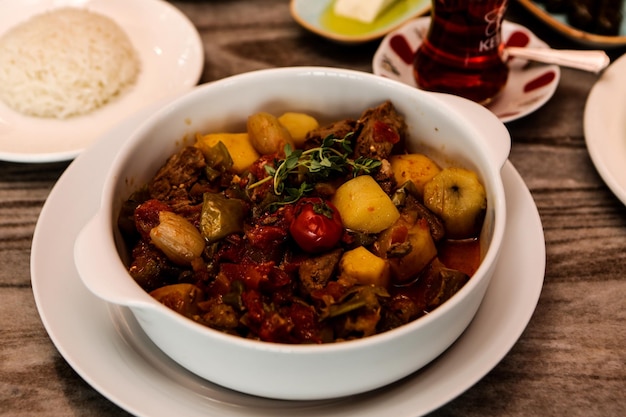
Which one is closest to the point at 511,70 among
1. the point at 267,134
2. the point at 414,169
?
the point at 414,169

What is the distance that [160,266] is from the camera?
1237 mm

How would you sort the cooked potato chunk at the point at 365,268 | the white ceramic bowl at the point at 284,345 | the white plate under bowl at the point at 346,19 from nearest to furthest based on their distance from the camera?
1. the white ceramic bowl at the point at 284,345
2. the cooked potato chunk at the point at 365,268
3. the white plate under bowl at the point at 346,19

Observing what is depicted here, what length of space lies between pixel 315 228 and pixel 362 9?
1.38 meters

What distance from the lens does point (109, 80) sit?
6.88ft

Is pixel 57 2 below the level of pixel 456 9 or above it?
below

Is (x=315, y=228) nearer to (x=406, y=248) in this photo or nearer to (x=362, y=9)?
(x=406, y=248)

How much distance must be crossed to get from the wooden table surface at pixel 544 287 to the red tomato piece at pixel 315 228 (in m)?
0.39

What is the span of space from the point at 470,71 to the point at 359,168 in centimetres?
76

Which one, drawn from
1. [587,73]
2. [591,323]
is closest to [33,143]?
[591,323]

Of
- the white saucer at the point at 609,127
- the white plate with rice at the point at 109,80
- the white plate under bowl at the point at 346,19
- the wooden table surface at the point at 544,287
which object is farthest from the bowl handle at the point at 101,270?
the white plate under bowl at the point at 346,19

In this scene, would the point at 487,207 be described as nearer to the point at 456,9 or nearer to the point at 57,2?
the point at 456,9

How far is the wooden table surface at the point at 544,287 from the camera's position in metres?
1.22

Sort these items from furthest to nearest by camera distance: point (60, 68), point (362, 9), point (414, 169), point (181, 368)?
point (362, 9), point (60, 68), point (414, 169), point (181, 368)

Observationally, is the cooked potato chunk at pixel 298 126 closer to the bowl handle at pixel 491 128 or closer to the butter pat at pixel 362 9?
the bowl handle at pixel 491 128
